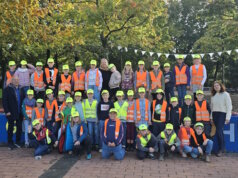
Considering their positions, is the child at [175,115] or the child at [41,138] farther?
the child at [175,115]

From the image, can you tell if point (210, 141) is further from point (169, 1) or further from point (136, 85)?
point (169, 1)

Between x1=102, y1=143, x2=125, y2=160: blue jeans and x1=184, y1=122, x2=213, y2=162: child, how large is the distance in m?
1.62

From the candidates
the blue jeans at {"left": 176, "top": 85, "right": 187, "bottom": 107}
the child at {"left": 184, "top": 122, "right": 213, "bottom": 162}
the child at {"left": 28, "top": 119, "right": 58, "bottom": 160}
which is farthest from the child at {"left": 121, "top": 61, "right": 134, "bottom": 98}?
the child at {"left": 28, "top": 119, "right": 58, "bottom": 160}

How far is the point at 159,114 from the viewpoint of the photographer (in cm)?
744

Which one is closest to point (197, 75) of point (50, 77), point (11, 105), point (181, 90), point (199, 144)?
point (181, 90)

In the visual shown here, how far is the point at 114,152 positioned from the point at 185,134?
186 centimetres

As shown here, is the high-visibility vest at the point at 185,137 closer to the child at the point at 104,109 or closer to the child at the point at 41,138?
the child at the point at 104,109

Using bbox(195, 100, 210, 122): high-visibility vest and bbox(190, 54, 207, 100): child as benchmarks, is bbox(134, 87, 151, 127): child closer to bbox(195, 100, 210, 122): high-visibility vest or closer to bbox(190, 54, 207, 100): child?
bbox(195, 100, 210, 122): high-visibility vest

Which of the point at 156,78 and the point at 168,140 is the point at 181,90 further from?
the point at 168,140

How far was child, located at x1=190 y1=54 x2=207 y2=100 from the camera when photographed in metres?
8.43

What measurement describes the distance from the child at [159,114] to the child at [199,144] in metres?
0.84

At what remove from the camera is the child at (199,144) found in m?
6.80

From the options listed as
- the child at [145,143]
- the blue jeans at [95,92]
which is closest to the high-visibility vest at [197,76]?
the child at [145,143]

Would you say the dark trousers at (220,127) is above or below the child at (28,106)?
below
